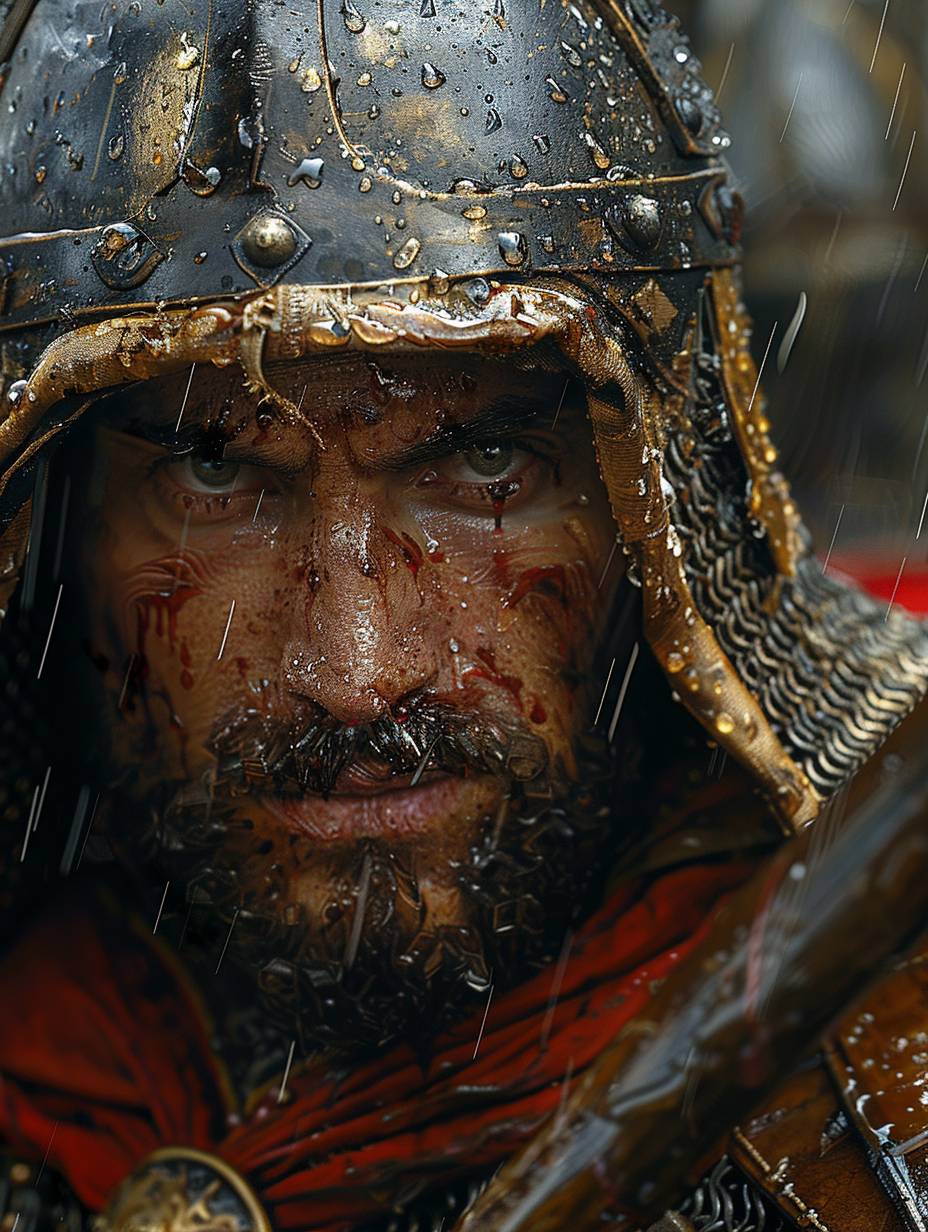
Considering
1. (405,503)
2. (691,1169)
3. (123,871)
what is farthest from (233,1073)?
(691,1169)

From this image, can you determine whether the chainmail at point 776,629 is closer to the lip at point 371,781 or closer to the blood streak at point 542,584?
the blood streak at point 542,584

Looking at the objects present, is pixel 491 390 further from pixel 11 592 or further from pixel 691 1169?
pixel 691 1169

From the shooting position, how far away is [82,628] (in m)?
2.88

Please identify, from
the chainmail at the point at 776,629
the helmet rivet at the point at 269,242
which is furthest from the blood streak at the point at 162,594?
the chainmail at the point at 776,629

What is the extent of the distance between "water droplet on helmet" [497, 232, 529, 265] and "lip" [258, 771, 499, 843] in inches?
33.8

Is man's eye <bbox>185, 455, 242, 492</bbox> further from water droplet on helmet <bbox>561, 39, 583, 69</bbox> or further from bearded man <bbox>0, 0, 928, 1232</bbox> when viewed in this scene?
water droplet on helmet <bbox>561, 39, 583, 69</bbox>

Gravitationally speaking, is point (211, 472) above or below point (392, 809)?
above

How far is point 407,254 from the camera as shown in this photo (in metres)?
2.27

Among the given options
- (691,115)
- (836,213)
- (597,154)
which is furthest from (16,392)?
(836,213)

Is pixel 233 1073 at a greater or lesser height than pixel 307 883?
lesser

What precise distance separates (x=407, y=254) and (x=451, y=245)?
0.07m

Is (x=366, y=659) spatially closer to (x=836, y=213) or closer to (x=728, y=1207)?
(x=728, y=1207)

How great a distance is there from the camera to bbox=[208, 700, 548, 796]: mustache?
2.43 meters

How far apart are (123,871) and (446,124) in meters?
1.66
